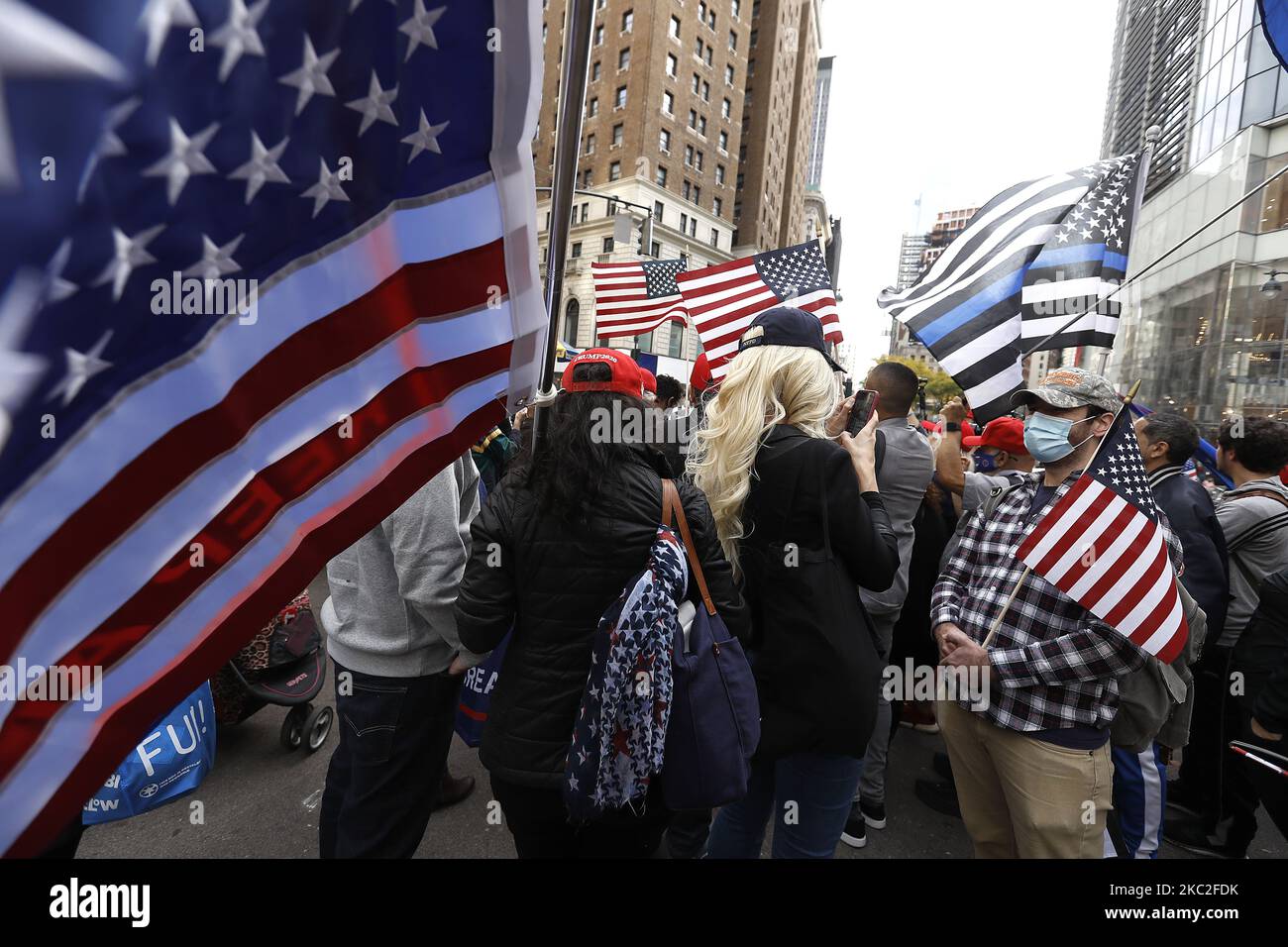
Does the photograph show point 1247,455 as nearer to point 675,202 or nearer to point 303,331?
point 303,331

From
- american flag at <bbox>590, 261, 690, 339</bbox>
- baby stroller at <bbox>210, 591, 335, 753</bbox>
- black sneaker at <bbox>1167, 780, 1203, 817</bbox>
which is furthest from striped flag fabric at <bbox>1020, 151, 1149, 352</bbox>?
american flag at <bbox>590, 261, 690, 339</bbox>

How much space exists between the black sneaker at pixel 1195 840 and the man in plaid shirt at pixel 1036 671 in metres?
2.00

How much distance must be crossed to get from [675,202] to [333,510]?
4496cm

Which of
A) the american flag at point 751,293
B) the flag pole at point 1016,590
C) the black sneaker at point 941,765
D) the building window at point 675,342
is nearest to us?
the flag pole at point 1016,590

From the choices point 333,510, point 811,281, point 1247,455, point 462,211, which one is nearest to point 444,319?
point 462,211

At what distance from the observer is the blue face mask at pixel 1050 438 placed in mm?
2639

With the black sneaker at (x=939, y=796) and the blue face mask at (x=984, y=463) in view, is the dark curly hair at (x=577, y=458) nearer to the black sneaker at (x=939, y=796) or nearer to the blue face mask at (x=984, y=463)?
the black sneaker at (x=939, y=796)

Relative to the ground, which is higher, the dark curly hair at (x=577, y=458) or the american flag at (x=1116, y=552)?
the dark curly hair at (x=577, y=458)

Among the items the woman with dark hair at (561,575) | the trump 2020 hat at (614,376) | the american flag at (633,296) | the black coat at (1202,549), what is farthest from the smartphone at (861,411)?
the american flag at (633,296)

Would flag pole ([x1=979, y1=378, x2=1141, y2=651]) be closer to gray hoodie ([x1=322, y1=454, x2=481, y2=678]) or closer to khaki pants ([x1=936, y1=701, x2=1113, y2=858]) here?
khaki pants ([x1=936, y1=701, x2=1113, y2=858])

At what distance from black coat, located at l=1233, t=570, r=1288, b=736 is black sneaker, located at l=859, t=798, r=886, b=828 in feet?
6.06

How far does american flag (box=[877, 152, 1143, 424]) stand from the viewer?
4.23m

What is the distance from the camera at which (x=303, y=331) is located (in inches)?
42.3

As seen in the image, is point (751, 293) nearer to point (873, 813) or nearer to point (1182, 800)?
point (873, 813)
